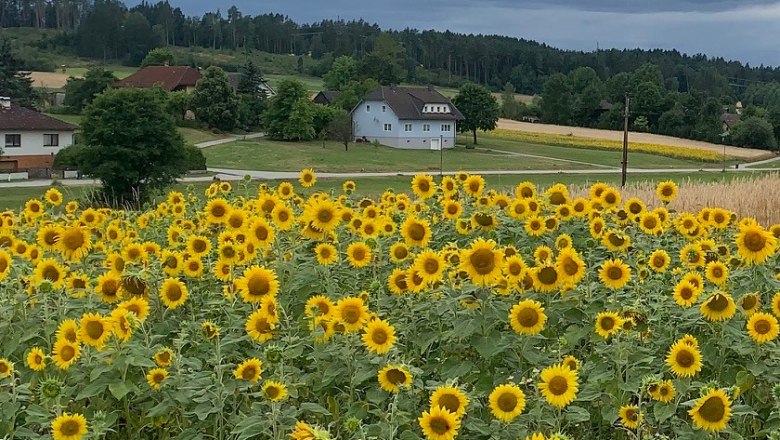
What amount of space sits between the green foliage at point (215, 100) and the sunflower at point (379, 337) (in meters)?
68.5

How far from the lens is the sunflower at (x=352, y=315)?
305cm

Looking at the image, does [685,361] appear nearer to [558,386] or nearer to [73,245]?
[558,386]

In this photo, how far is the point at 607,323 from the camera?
10.5 feet

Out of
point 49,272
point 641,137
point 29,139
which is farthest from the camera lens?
point 641,137

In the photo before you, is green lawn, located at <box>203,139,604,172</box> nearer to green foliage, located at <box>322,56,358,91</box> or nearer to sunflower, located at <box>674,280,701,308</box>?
green foliage, located at <box>322,56,358,91</box>

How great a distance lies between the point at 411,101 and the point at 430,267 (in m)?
72.8

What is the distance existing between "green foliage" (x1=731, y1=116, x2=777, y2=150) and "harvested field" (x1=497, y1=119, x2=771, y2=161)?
228 cm

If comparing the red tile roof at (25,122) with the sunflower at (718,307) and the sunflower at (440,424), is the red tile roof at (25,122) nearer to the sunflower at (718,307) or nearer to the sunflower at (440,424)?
the sunflower at (718,307)

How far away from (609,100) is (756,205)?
318 ft

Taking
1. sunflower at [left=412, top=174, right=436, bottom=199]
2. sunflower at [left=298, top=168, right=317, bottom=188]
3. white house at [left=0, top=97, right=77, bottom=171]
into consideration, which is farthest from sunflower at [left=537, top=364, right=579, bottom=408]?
white house at [left=0, top=97, right=77, bottom=171]

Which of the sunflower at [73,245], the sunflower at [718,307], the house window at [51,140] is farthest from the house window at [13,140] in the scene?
the sunflower at [718,307]

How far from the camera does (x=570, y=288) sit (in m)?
3.61

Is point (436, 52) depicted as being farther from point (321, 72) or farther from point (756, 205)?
point (756, 205)

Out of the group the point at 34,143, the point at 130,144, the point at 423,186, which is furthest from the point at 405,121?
the point at 423,186
